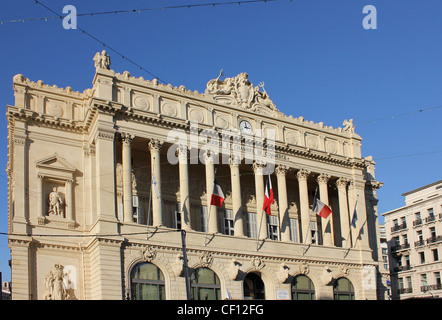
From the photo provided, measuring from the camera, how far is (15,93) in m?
40.5

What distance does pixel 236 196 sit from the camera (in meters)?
44.6

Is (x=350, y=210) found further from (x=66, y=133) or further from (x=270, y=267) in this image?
(x=66, y=133)

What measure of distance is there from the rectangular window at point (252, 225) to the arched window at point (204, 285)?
688 cm

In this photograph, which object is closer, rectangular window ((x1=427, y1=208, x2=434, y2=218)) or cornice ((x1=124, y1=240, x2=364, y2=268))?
cornice ((x1=124, y1=240, x2=364, y2=268))

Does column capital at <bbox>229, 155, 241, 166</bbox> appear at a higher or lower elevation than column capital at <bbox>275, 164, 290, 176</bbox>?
higher

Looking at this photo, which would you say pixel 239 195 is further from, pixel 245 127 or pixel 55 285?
pixel 55 285

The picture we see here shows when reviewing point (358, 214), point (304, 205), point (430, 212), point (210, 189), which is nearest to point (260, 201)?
point (304, 205)

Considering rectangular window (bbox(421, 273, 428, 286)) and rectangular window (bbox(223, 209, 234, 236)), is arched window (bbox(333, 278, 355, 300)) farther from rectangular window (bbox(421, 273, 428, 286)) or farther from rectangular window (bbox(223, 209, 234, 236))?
rectangular window (bbox(421, 273, 428, 286))

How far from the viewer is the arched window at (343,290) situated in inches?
1871

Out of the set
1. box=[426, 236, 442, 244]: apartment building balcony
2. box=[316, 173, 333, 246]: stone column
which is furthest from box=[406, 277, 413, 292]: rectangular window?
box=[316, 173, 333, 246]: stone column

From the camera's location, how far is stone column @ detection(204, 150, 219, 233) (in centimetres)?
4241

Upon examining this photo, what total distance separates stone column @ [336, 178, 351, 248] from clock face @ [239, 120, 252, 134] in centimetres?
963
